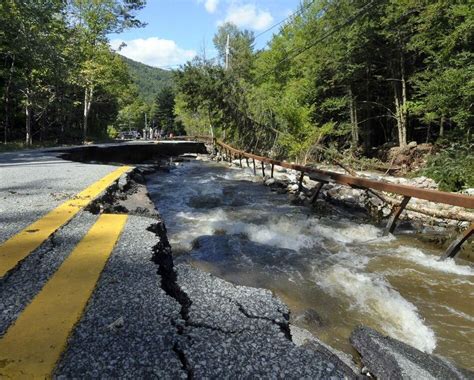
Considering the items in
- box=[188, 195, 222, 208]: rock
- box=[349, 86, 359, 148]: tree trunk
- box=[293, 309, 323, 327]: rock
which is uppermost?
box=[349, 86, 359, 148]: tree trunk

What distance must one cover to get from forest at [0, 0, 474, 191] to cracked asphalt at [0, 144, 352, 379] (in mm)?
9807

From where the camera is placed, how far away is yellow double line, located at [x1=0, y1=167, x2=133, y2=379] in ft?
4.54

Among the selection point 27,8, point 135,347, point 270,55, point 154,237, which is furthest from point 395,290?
point 270,55

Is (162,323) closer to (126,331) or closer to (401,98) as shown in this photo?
(126,331)

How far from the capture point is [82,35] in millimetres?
25969

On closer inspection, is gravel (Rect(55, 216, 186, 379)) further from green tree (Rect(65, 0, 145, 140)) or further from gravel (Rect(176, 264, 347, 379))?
green tree (Rect(65, 0, 145, 140))

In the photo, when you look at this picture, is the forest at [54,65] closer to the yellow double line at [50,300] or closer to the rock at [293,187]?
the rock at [293,187]

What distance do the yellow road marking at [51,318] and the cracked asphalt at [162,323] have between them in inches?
1.7

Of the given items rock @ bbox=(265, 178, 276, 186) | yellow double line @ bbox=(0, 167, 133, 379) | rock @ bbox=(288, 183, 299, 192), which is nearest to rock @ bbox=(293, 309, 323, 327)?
yellow double line @ bbox=(0, 167, 133, 379)

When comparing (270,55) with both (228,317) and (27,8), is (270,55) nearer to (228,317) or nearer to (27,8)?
(27,8)

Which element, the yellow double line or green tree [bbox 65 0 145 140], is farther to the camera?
green tree [bbox 65 0 145 140]

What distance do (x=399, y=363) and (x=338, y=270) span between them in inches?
91.5

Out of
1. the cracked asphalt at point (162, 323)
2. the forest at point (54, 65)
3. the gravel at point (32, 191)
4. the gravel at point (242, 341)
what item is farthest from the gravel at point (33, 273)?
the forest at point (54, 65)

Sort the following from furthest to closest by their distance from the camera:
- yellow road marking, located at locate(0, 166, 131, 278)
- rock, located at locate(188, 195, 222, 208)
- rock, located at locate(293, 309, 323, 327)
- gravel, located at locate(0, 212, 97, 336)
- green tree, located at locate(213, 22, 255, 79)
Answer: green tree, located at locate(213, 22, 255, 79) → rock, located at locate(188, 195, 222, 208) → rock, located at locate(293, 309, 323, 327) → yellow road marking, located at locate(0, 166, 131, 278) → gravel, located at locate(0, 212, 97, 336)
